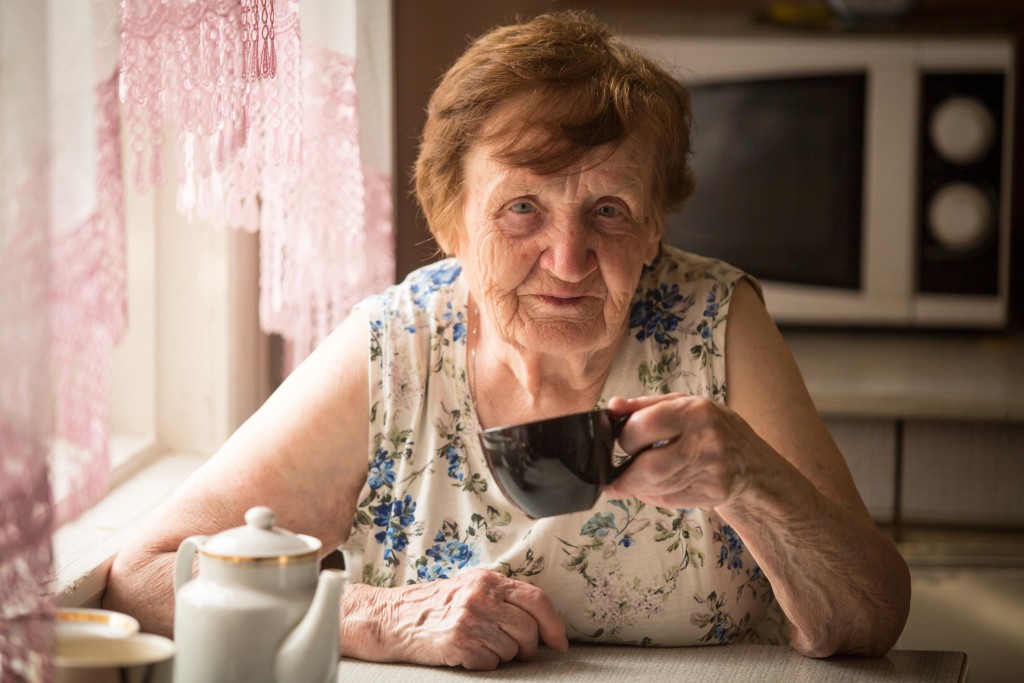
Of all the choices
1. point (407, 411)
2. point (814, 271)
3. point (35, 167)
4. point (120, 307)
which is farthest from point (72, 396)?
point (814, 271)

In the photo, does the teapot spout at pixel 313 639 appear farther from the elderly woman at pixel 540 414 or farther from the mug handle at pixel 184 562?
the elderly woman at pixel 540 414

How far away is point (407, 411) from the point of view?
141 cm

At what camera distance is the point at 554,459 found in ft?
3.22

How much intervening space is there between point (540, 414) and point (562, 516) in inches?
5.0

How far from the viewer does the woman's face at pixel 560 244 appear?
128 cm

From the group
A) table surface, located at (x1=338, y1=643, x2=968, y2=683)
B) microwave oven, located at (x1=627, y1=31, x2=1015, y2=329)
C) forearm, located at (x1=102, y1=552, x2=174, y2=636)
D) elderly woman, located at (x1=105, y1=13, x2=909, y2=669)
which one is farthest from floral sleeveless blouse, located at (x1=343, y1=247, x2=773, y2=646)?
microwave oven, located at (x1=627, y1=31, x2=1015, y2=329)

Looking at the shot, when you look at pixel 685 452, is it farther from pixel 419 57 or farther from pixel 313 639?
pixel 419 57

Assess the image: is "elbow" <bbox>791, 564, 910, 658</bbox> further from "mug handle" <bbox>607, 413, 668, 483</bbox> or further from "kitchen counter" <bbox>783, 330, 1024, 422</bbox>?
"kitchen counter" <bbox>783, 330, 1024, 422</bbox>

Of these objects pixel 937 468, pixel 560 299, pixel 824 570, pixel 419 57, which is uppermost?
pixel 419 57

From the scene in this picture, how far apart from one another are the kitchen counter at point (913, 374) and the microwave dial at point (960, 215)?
0.69ft

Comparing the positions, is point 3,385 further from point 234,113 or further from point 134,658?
point 234,113

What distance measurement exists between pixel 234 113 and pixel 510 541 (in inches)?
22.0

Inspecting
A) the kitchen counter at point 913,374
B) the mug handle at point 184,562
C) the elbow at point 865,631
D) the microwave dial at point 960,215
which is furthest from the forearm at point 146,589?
the microwave dial at point 960,215

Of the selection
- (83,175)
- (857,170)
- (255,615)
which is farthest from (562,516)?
(857,170)
